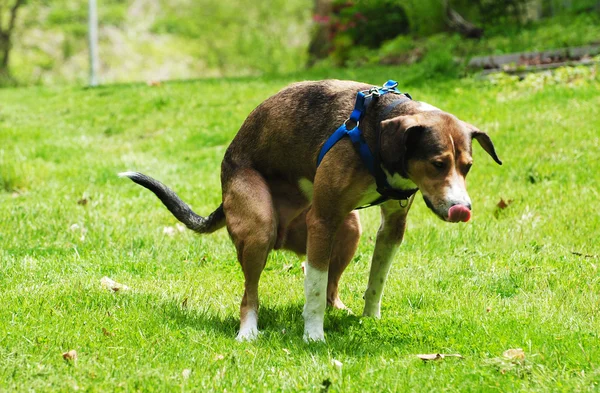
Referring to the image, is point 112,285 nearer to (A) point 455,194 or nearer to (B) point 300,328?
(B) point 300,328

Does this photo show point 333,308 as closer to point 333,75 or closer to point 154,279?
point 154,279

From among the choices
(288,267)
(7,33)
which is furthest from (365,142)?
(7,33)

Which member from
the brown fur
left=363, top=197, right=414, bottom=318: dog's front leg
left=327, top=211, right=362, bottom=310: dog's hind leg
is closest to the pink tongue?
the brown fur

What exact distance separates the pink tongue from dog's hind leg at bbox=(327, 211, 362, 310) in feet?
4.47

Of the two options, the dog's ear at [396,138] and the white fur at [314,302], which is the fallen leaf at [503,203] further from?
the dog's ear at [396,138]

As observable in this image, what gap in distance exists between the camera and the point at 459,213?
12.0ft

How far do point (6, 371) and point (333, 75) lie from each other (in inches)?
500

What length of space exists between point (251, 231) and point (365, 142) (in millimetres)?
886

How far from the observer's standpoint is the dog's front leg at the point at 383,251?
463 centimetres

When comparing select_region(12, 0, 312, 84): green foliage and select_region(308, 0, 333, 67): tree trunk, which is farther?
select_region(12, 0, 312, 84): green foliage

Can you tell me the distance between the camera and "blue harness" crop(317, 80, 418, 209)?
4.09 meters

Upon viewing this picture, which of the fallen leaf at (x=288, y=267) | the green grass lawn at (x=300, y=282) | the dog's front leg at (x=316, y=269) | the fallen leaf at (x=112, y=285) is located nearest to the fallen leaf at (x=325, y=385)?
the green grass lawn at (x=300, y=282)

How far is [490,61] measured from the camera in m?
12.7

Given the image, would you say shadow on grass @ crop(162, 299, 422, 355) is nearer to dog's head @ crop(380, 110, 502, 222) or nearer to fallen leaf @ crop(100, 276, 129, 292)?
fallen leaf @ crop(100, 276, 129, 292)
